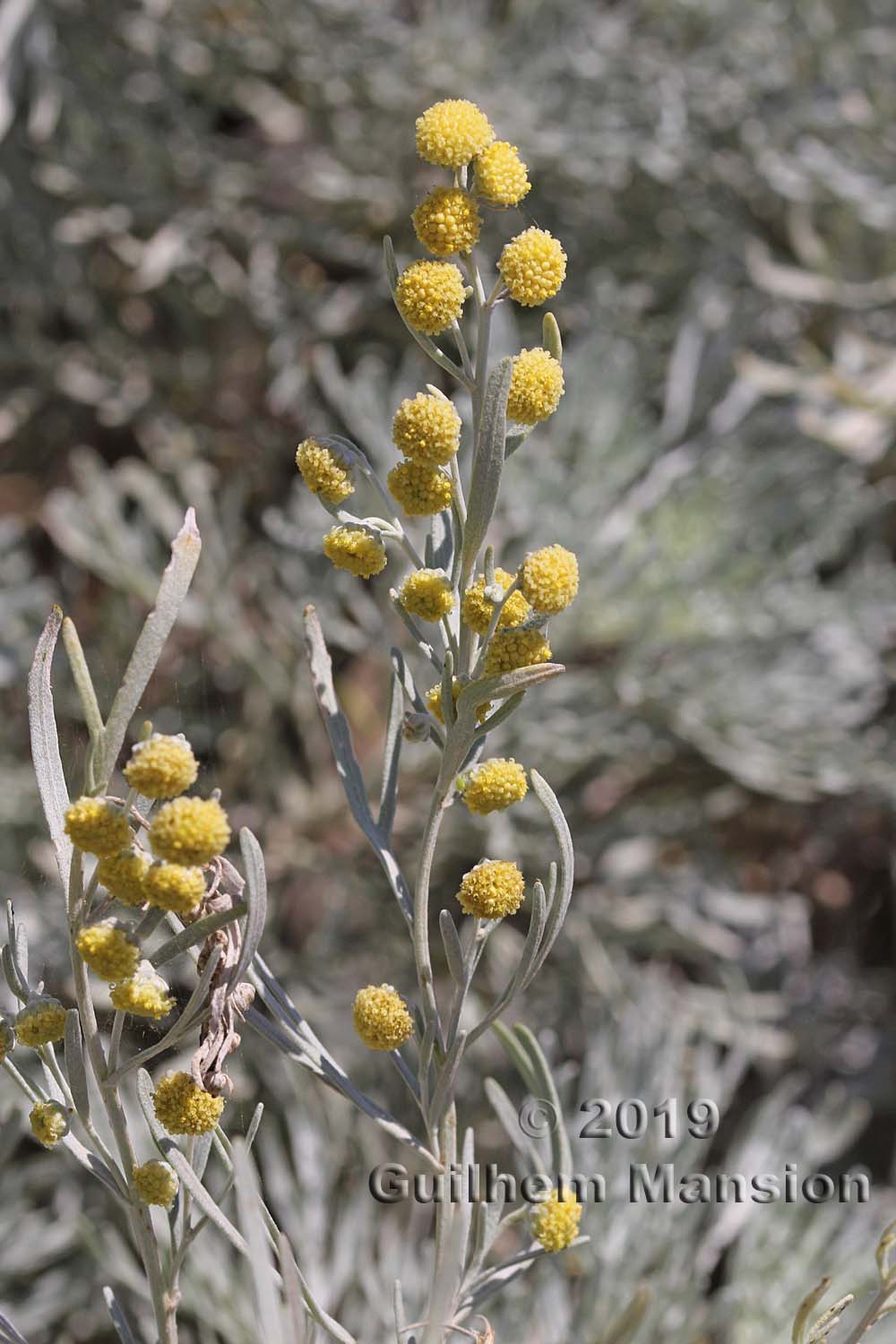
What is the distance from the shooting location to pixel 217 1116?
1.30ft

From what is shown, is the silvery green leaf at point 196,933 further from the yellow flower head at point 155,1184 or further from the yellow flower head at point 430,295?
the yellow flower head at point 430,295

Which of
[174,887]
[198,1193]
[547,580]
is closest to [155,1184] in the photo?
[198,1193]

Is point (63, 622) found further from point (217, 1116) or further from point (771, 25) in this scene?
point (771, 25)

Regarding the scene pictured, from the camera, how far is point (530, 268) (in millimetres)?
403

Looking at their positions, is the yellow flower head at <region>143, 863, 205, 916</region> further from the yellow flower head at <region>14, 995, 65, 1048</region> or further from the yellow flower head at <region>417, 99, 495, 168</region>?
the yellow flower head at <region>417, 99, 495, 168</region>

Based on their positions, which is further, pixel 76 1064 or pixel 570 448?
pixel 570 448

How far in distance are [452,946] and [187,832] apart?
0.39 feet

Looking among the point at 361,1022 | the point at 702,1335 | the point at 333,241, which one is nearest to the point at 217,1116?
the point at 361,1022

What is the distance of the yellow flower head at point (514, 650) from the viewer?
0.39 metres

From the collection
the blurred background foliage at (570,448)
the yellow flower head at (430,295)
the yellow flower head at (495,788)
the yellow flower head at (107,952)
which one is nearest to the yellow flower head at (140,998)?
the yellow flower head at (107,952)

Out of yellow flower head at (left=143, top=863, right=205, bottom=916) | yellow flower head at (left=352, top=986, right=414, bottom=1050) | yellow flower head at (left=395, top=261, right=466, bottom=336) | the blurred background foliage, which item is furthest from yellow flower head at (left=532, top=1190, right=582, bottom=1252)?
the blurred background foliage

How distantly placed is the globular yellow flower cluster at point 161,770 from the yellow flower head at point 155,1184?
0.14 m

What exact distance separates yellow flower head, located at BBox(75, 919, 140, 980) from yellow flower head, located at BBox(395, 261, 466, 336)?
21 cm

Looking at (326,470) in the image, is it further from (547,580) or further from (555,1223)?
(555,1223)
